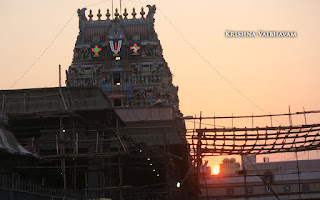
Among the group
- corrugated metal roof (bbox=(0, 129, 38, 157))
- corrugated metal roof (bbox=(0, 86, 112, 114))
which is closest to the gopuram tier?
corrugated metal roof (bbox=(0, 86, 112, 114))

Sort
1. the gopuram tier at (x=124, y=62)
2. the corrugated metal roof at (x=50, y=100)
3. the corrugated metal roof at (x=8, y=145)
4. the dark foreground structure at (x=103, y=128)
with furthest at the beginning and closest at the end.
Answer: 1. the gopuram tier at (x=124, y=62)
2. the corrugated metal roof at (x=50, y=100)
3. the dark foreground structure at (x=103, y=128)
4. the corrugated metal roof at (x=8, y=145)

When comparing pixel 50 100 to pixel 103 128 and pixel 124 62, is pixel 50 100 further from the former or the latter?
pixel 124 62

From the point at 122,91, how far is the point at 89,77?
16.3 ft

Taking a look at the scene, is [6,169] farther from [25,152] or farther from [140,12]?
[140,12]

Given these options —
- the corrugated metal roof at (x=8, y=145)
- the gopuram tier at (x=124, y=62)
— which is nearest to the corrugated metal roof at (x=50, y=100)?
the corrugated metal roof at (x=8, y=145)

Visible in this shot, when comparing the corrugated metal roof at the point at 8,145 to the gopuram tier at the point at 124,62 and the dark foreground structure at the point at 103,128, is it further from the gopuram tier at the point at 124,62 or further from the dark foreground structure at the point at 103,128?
the gopuram tier at the point at 124,62

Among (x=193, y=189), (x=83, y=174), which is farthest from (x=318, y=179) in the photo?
(x=83, y=174)

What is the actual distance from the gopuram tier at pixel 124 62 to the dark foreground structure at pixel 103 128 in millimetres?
121

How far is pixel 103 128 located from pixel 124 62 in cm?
4842

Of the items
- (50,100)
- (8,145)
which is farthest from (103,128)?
(8,145)

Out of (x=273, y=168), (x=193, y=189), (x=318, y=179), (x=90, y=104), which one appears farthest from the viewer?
(x=273, y=168)

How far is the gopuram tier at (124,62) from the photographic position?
Answer: 81625 mm

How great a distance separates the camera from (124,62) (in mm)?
84125

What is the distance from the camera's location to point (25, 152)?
2673cm
